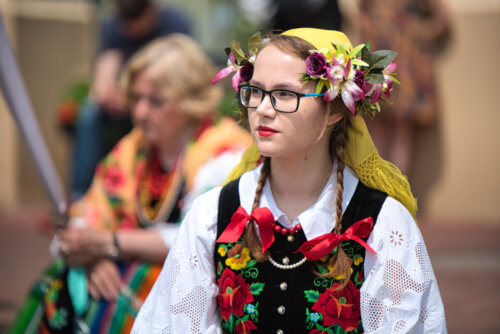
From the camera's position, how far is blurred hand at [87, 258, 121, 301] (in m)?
2.98

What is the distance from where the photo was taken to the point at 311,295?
2080mm

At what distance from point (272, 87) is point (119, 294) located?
1.34 metres

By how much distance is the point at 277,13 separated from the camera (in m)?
5.52

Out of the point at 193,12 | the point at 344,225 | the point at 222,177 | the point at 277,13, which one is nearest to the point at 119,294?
the point at 222,177

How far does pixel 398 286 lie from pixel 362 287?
0.33ft

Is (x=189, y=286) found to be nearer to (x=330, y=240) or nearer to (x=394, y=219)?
(x=330, y=240)

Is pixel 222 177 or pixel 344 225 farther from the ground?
pixel 344 225

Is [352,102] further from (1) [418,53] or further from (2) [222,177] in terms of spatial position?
(1) [418,53]

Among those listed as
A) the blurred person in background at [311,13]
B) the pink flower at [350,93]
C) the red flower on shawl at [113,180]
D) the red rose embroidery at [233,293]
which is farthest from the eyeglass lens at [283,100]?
the blurred person in background at [311,13]

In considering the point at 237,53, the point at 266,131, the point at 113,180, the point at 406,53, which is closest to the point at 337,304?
the point at 266,131

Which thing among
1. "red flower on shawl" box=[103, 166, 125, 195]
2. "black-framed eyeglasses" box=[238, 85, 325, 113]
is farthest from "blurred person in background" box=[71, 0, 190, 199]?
"black-framed eyeglasses" box=[238, 85, 325, 113]

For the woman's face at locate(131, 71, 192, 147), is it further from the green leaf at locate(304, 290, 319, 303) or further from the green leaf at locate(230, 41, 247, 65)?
the green leaf at locate(304, 290, 319, 303)

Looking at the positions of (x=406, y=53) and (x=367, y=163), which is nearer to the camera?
(x=367, y=163)

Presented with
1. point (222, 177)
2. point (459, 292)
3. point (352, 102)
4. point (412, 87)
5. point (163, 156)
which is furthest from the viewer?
point (412, 87)
